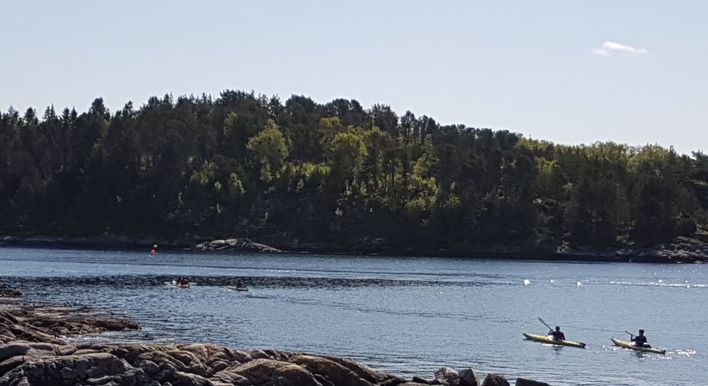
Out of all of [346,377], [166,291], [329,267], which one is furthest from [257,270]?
[346,377]

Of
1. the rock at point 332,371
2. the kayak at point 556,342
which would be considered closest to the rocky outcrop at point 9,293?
the kayak at point 556,342

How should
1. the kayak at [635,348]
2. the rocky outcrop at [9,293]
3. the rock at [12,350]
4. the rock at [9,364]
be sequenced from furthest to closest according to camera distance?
the rocky outcrop at [9,293]
the kayak at [635,348]
the rock at [12,350]
the rock at [9,364]

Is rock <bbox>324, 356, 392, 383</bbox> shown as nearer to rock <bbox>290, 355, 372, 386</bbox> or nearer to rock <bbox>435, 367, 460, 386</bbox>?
rock <bbox>290, 355, 372, 386</bbox>

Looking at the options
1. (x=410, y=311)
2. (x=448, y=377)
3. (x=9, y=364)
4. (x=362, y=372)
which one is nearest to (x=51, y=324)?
(x=9, y=364)

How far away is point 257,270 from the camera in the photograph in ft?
539

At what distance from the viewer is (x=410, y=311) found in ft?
326

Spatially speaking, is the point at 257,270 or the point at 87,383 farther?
the point at 257,270

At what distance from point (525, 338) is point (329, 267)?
341 ft

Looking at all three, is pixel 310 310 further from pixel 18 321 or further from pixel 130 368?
pixel 130 368

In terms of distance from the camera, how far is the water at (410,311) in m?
65.2

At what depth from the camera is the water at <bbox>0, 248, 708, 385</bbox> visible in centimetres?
6519

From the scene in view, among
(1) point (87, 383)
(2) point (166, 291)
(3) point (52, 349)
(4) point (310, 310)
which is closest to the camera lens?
(1) point (87, 383)

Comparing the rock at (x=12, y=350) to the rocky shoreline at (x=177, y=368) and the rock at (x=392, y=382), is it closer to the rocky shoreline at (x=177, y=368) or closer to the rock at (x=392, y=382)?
the rocky shoreline at (x=177, y=368)

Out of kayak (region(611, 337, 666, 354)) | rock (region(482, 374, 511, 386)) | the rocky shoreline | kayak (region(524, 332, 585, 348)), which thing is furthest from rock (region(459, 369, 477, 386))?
kayak (region(611, 337, 666, 354))
